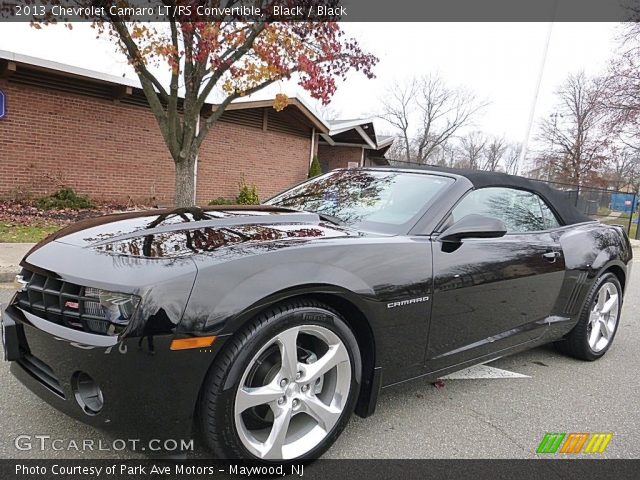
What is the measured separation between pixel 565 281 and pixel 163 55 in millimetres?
8206

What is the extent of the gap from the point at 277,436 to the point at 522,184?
8.64 ft

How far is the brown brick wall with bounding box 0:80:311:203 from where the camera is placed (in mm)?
10383

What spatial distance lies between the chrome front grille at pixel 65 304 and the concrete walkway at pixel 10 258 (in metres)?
3.95

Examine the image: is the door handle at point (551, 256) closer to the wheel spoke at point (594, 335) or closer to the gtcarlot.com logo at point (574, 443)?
the wheel spoke at point (594, 335)

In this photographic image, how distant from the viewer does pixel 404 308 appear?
245 centimetres

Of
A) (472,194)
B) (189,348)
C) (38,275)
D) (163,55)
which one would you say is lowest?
(189,348)

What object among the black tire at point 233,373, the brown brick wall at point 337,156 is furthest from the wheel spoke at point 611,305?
the brown brick wall at point 337,156

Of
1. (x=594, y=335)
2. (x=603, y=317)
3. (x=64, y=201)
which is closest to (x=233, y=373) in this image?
(x=594, y=335)

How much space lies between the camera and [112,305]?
1.84m

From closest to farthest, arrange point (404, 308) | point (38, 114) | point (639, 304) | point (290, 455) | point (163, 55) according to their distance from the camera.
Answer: point (290, 455) < point (404, 308) < point (639, 304) < point (163, 55) < point (38, 114)

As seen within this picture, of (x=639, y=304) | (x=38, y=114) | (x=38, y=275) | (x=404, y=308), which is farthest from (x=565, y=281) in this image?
(x=38, y=114)

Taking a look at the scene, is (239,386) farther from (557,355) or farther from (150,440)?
(557,355)

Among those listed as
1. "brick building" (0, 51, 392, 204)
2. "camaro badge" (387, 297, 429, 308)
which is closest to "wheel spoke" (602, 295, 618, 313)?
"camaro badge" (387, 297, 429, 308)

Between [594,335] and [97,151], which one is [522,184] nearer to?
[594,335]
